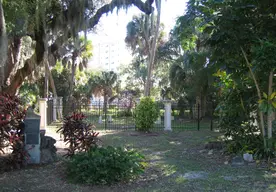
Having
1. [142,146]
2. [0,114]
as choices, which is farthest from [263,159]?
[0,114]

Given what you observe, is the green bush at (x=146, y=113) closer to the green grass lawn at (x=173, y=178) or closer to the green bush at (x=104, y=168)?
the green grass lawn at (x=173, y=178)

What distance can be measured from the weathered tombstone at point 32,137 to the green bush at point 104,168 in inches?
47.2

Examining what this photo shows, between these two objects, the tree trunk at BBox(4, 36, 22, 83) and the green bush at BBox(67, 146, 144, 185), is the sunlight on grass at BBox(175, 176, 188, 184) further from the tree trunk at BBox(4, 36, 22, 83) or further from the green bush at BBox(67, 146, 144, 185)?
the tree trunk at BBox(4, 36, 22, 83)

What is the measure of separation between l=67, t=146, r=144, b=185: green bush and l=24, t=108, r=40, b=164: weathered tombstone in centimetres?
120

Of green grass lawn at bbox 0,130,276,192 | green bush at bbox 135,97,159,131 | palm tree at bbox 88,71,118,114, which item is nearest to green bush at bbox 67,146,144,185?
green grass lawn at bbox 0,130,276,192

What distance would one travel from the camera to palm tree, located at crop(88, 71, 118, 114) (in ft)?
92.0

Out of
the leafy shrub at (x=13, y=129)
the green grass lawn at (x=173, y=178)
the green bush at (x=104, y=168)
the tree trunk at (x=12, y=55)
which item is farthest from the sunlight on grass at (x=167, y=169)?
the tree trunk at (x=12, y=55)

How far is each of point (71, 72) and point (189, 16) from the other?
59.2 feet

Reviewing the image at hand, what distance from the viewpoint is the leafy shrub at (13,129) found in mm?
5582

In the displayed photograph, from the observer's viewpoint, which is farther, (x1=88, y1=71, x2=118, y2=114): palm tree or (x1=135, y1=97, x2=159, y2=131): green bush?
(x1=88, y1=71, x2=118, y2=114): palm tree

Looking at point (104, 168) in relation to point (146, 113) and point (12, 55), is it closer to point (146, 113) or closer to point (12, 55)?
point (12, 55)

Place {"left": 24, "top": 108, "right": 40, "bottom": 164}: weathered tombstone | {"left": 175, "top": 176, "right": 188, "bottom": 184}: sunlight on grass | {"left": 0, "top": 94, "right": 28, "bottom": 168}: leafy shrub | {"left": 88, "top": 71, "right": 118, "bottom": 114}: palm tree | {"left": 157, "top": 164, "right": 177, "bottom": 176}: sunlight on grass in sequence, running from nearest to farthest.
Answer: {"left": 175, "top": 176, "right": 188, "bottom": 184}: sunlight on grass, {"left": 0, "top": 94, "right": 28, "bottom": 168}: leafy shrub, {"left": 157, "top": 164, "right": 177, "bottom": 176}: sunlight on grass, {"left": 24, "top": 108, "right": 40, "bottom": 164}: weathered tombstone, {"left": 88, "top": 71, "right": 118, "bottom": 114}: palm tree

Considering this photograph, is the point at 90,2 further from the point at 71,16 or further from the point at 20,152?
the point at 20,152

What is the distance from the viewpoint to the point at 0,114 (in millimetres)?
5566
